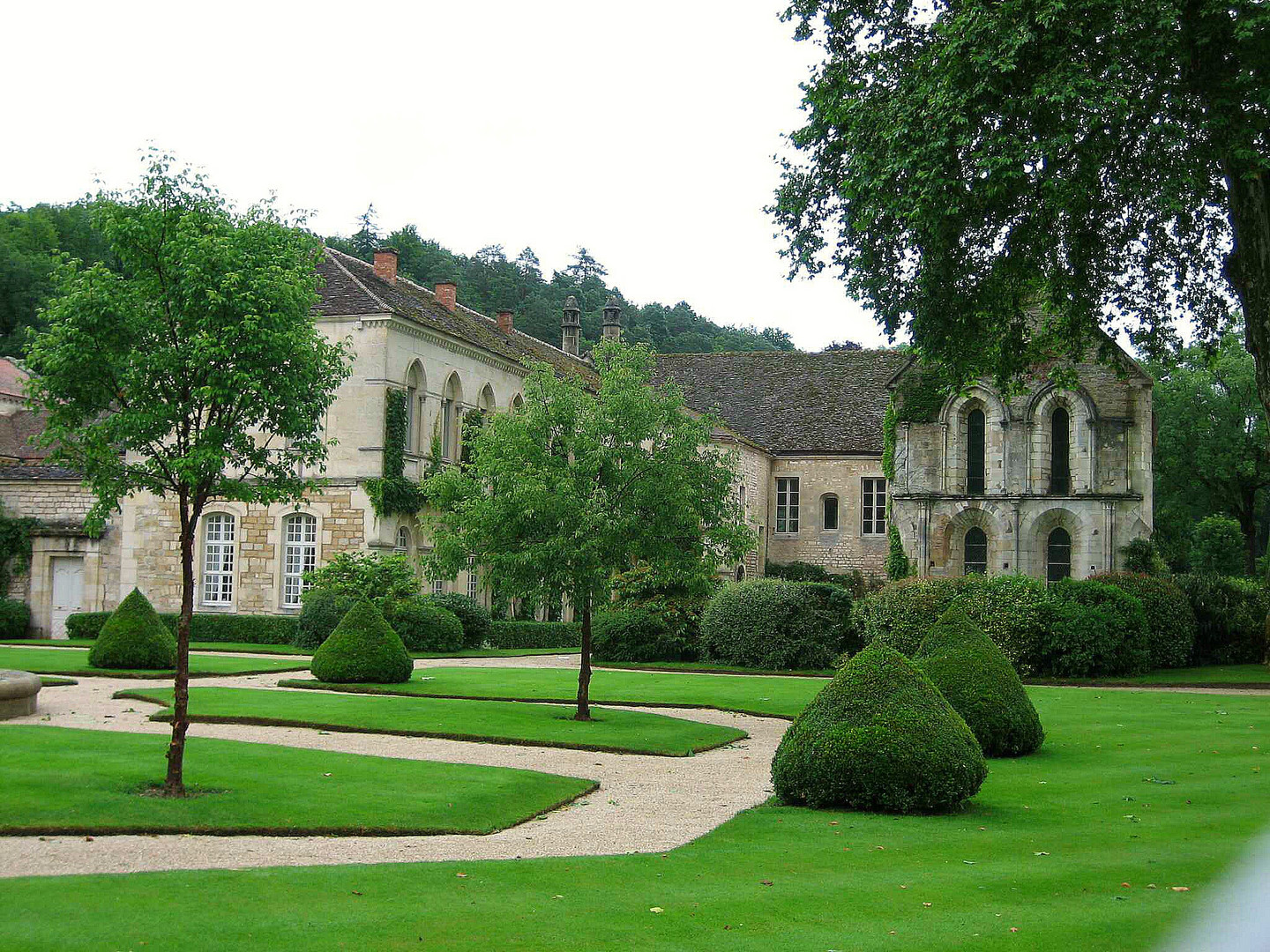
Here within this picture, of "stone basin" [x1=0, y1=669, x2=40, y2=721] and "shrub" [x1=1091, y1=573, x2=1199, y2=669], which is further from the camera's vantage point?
"shrub" [x1=1091, y1=573, x2=1199, y2=669]

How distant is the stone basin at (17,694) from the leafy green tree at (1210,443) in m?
47.0

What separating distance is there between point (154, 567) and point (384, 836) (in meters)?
29.7

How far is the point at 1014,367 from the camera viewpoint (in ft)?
69.2

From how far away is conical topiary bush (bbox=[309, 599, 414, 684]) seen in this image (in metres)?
21.9

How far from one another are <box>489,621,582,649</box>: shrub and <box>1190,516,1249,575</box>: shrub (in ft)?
100

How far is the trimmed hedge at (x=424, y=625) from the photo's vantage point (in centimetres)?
3156

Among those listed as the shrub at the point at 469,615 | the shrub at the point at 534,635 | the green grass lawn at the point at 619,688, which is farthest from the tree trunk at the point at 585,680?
the shrub at the point at 534,635

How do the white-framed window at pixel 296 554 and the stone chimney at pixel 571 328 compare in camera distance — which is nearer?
the white-framed window at pixel 296 554

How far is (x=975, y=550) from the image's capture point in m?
39.3

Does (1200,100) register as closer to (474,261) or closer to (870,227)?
(870,227)

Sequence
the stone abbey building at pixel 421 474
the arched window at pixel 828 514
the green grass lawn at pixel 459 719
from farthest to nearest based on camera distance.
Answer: the arched window at pixel 828 514 → the stone abbey building at pixel 421 474 → the green grass lawn at pixel 459 719

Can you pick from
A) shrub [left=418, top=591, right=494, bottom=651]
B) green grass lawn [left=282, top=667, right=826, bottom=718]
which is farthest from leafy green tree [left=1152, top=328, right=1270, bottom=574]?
green grass lawn [left=282, top=667, right=826, bottom=718]

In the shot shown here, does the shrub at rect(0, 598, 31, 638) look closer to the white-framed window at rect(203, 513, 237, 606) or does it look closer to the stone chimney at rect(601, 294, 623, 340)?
the white-framed window at rect(203, 513, 237, 606)

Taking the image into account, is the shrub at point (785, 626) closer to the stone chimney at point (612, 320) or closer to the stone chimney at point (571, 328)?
the stone chimney at point (571, 328)
